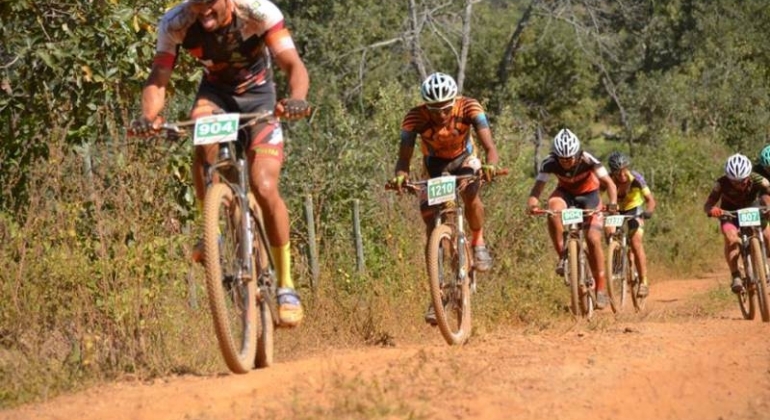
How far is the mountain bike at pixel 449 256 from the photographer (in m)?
8.59

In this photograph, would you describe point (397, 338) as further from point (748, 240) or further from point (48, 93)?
point (748, 240)

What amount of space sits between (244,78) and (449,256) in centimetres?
269

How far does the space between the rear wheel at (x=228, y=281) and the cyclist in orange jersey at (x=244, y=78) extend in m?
0.23

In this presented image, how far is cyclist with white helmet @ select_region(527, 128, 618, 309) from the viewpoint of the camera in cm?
1234

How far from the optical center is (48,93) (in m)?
8.20

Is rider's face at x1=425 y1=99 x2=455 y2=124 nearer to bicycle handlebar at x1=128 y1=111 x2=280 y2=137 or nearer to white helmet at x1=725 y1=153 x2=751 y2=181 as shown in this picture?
bicycle handlebar at x1=128 y1=111 x2=280 y2=137

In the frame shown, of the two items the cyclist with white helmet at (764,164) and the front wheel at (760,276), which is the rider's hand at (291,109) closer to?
the front wheel at (760,276)

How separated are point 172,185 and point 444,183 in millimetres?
2003

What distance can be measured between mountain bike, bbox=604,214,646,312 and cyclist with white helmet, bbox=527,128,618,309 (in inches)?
43.1

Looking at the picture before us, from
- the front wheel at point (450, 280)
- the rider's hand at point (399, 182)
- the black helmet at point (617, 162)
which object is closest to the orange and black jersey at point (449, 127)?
the rider's hand at point (399, 182)

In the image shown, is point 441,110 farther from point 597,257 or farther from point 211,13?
point 597,257

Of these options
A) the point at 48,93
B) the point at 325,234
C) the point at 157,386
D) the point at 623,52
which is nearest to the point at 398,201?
the point at 325,234

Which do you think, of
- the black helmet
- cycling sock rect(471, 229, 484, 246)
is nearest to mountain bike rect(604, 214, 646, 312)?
the black helmet

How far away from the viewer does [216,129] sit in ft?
20.6
